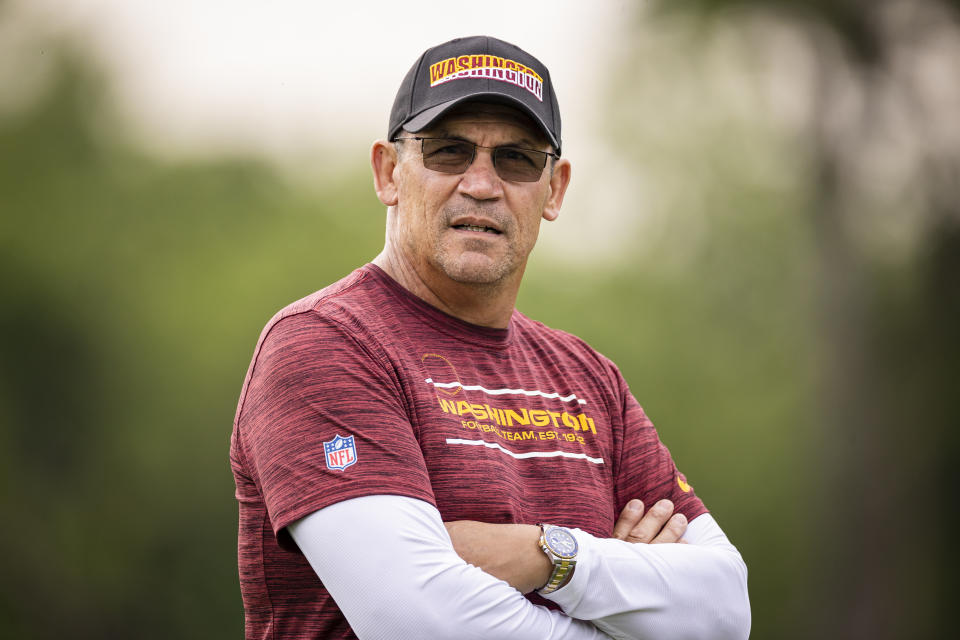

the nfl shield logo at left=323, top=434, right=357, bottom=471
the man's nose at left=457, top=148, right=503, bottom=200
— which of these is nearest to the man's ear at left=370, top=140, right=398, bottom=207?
the man's nose at left=457, top=148, right=503, bottom=200

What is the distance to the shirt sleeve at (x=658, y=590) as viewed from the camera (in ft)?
6.60

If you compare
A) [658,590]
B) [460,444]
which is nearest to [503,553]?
[460,444]

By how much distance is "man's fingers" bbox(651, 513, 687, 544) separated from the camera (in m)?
2.36

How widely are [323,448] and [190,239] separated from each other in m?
12.1

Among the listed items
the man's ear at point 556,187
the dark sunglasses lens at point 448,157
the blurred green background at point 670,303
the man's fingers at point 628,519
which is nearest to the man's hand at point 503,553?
the man's fingers at point 628,519

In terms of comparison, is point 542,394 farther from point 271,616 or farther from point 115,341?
point 115,341

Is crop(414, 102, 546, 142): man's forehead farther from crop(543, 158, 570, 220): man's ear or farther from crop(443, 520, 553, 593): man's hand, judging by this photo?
crop(443, 520, 553, 593): man's hand

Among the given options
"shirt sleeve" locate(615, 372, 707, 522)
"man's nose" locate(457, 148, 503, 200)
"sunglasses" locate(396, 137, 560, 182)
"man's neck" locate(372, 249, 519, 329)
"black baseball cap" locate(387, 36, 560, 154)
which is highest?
"black baseball cap" locate(387, 36, 560, 154)

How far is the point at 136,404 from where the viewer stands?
12.8m

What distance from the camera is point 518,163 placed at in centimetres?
242

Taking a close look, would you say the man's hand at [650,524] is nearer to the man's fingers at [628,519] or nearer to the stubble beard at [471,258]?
the man's fingers at [628,519]

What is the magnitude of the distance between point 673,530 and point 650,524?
58 millimetres

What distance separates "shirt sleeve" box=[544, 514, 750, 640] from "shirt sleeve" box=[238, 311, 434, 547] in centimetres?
40

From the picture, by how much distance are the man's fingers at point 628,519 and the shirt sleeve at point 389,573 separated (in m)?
0.61
